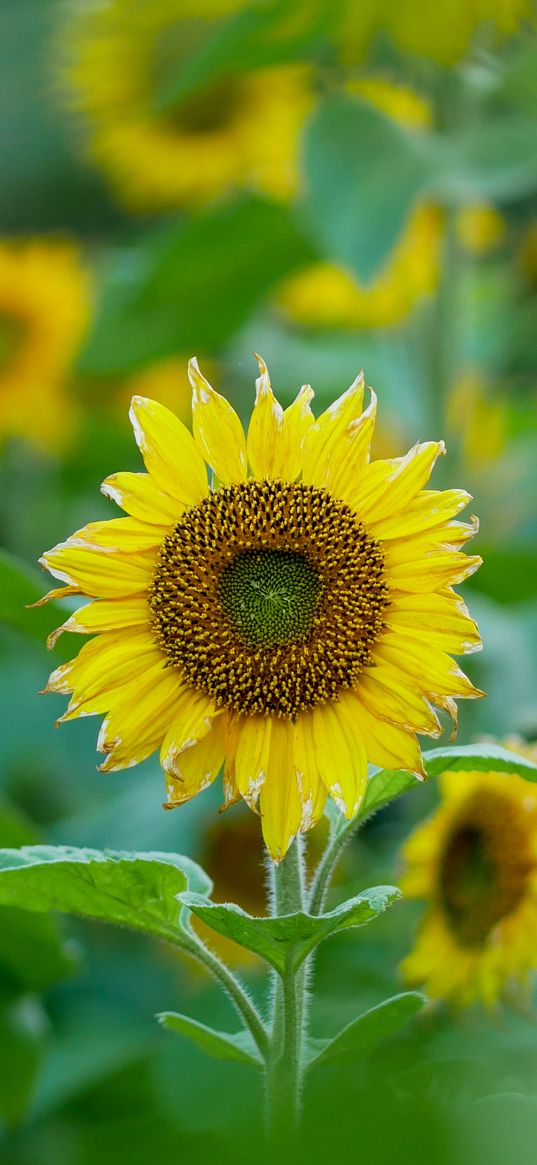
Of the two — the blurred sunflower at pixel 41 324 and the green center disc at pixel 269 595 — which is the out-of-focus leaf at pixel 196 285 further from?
the green center disc at pixel 269 595

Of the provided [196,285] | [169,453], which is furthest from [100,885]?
[196,285]

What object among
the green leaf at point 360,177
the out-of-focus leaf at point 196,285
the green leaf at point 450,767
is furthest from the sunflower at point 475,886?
the out-of-focus leaf at point 196,285

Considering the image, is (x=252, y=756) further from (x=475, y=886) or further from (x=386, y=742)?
(x=475, y=886)

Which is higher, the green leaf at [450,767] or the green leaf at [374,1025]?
the green leaf at [450,767]

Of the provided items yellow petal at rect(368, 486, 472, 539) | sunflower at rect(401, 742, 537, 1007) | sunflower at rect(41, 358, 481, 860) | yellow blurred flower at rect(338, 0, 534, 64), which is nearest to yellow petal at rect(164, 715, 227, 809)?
sunflower at rect(41, 358, 481, 860)

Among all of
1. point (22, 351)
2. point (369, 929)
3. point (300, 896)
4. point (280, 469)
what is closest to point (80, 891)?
point (300, 896)

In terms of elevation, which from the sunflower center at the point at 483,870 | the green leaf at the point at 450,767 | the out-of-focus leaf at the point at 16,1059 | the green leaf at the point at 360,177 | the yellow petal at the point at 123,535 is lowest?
the out-of-focus leaf at the point at 16,1059
